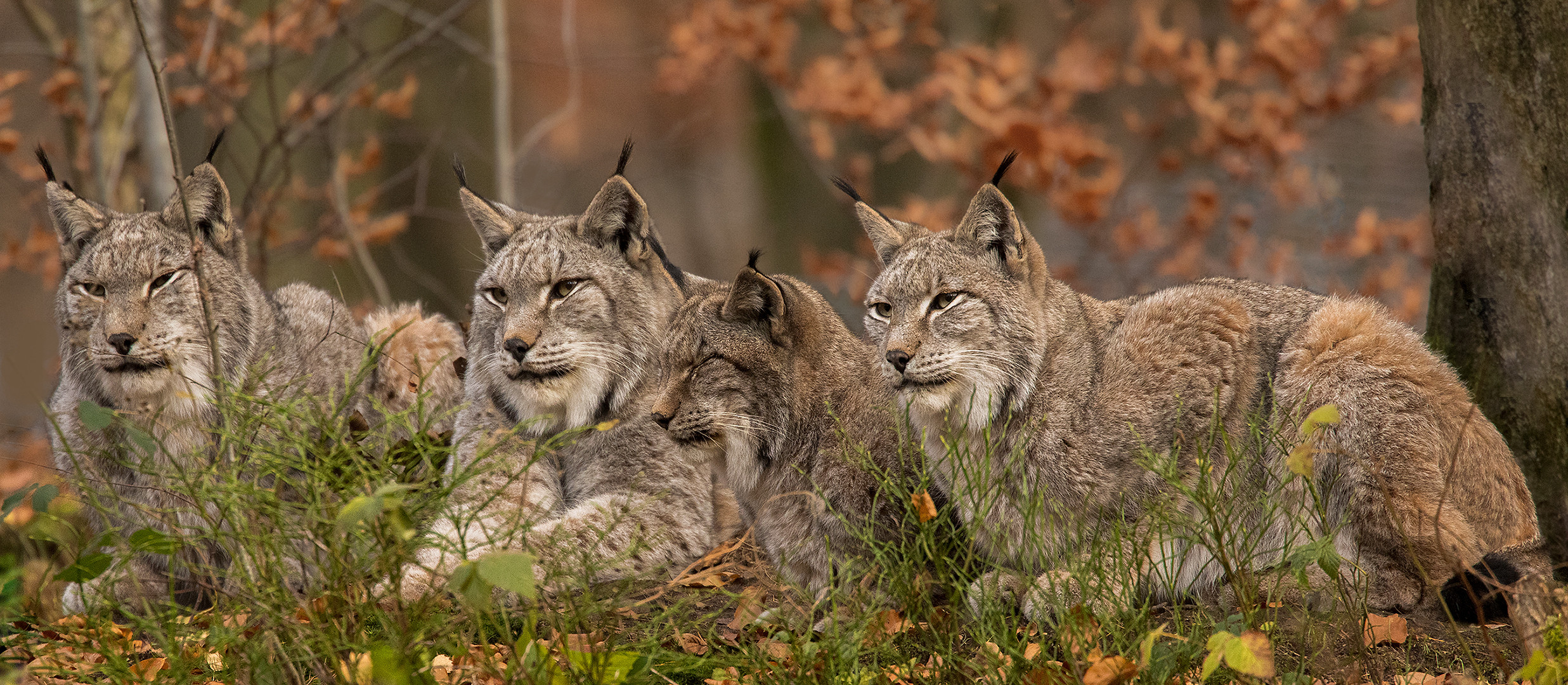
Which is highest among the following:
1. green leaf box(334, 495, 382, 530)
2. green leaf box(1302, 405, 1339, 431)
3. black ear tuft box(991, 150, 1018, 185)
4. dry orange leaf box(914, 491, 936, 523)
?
black ear tuft box(991, 150, 1018, 185)

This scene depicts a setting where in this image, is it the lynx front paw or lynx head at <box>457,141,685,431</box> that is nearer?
the lynx front paw

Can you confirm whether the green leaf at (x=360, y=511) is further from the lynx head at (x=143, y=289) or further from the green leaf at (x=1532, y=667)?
the green leaf at (x=1532, y=667)

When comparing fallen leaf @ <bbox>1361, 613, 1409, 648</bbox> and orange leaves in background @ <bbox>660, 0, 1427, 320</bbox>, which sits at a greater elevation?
orange leaves in background @ <bbox>660, 0, 1427, 320</bbox>

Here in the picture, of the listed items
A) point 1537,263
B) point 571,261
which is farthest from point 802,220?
point 1537,263

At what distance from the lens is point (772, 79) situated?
38.6 feet

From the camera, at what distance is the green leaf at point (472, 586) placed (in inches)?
99.8

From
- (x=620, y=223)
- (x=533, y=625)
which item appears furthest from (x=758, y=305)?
(x=533, y=625)

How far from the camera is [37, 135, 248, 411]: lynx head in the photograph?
14.7ft

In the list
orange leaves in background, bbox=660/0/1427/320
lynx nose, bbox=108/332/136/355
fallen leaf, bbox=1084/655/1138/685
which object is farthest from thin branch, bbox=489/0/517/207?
fallen leaf, bbox=1084/655/1138/685

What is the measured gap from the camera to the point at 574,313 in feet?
15.8

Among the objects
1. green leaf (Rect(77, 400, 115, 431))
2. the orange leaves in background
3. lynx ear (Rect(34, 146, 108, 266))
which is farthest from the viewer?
the orange leaves in background

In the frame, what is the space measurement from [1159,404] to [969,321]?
74 cm

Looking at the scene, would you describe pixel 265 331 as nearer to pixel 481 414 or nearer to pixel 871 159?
pixel 481 414

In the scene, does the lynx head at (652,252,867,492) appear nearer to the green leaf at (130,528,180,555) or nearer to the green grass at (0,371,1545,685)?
the green grass at (0,371,1545,685)
